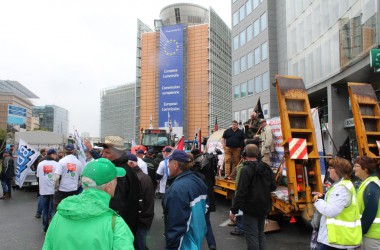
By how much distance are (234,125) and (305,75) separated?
53.0ft

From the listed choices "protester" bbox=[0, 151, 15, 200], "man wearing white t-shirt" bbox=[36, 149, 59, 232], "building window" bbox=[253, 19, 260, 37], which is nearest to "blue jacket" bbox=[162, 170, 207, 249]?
"man wearing white t-shirt" bbox=[36, 149, 59, 232]

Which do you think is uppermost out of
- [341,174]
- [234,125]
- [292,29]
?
[292,29]

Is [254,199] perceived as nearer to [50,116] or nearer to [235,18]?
[235,18]

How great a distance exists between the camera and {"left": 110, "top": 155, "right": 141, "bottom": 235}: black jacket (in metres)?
3.71

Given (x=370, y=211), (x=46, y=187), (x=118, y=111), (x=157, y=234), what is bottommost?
(x=157, y=234)

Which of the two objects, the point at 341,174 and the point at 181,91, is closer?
the point at 341,174

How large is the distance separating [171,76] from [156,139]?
147 ft

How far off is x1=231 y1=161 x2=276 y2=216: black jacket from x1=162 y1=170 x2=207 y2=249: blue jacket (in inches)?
55.2

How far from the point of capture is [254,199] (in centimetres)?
472

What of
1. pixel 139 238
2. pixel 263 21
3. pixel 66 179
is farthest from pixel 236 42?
pixel 139 238

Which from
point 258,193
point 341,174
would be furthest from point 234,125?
point 341,174

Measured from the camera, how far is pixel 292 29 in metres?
26.1

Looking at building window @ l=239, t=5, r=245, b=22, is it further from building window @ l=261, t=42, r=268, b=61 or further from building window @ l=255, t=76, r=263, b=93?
building window @ l=255, t=76, r=263, b=93

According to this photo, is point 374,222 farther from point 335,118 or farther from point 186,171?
point 335,118
